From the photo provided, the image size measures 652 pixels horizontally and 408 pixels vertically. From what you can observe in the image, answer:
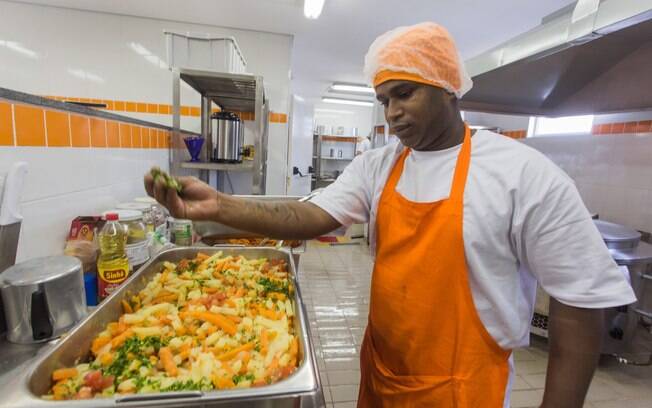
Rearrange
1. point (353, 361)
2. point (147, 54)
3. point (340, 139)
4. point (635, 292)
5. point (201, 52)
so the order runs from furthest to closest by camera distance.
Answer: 1. point (340, 139)
2. point (147, 54)
3. point (201, 52)
4. point (353, 361)
5. point (635, 292)

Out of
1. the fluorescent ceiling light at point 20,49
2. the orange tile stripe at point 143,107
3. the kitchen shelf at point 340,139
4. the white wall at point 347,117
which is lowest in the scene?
the orange tile stripe at point 143,107

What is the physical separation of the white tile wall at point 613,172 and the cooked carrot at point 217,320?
3135 millimetres

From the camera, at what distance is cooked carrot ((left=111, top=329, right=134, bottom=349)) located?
760 millimetres

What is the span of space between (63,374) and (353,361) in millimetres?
1952

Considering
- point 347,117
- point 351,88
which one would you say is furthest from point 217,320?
point 347,117

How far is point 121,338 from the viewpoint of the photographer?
773mm

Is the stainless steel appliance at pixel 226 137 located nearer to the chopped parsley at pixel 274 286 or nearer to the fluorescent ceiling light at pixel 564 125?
the chopped parsley at pixel 274 286

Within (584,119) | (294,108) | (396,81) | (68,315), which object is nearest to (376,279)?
(396,81)

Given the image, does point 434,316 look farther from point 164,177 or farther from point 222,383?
point 164,177

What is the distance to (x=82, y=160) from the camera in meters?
1.20

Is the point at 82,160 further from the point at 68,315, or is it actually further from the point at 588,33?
the point at 588,33

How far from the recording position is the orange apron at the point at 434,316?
0.85 metres

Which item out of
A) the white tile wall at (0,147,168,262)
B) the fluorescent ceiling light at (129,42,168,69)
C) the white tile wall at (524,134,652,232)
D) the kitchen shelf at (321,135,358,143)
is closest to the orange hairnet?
the white tile wall at (0,147,168,262)

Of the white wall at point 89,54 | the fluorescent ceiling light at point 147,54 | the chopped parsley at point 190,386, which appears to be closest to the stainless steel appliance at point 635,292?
the chopped parsley at point 190,386
